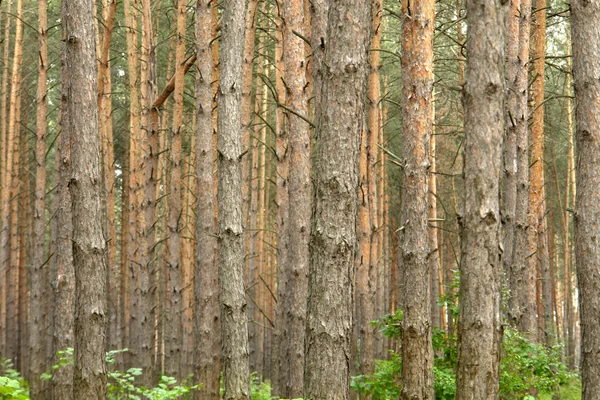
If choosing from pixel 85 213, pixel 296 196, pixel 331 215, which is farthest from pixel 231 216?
pixel 331 215

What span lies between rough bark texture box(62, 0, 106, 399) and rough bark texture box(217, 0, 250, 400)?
1209mm

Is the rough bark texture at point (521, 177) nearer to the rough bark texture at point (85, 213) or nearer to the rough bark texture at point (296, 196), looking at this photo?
the rough bark texture at point (296, 196)

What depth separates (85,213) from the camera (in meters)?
5.86

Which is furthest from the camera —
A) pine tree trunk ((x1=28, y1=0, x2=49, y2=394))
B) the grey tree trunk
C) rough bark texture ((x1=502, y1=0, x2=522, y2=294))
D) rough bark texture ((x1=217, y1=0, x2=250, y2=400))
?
pine tree trunk ((x1=28, y1=0, x2=49, y2=394))

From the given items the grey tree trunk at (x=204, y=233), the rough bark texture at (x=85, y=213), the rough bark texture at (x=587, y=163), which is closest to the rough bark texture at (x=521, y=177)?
the rough bark texture at (x=587, y=163)

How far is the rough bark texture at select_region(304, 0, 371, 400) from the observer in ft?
14.9

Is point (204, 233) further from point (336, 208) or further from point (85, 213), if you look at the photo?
point (336, 208)

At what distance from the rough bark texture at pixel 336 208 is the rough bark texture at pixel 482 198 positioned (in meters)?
0.78

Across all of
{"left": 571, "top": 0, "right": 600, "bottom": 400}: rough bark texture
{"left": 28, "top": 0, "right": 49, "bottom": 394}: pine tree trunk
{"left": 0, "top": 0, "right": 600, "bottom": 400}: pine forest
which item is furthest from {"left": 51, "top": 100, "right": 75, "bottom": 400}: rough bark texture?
{"left": 571, "top": 0, "right": 600, "bottom": 400}: rough bark texture

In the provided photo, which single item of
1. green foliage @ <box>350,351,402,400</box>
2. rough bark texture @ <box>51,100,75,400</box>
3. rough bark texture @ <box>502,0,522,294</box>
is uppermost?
rough bark texture @ <box>502,0,522,294</box>

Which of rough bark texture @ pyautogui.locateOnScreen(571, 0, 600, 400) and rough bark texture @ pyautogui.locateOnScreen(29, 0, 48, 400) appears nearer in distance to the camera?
rough bark texture @ pyautogui.locateOnScreen(571, 0, 600, 400)

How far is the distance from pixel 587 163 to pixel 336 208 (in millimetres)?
2502

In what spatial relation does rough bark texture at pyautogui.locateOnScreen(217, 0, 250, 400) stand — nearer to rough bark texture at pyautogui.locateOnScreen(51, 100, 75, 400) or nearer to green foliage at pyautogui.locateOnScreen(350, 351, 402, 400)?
green foliage at pyautogui.locateOnScreen(350, 351, 402, 400)

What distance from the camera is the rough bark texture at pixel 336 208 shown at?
14.9 ft
